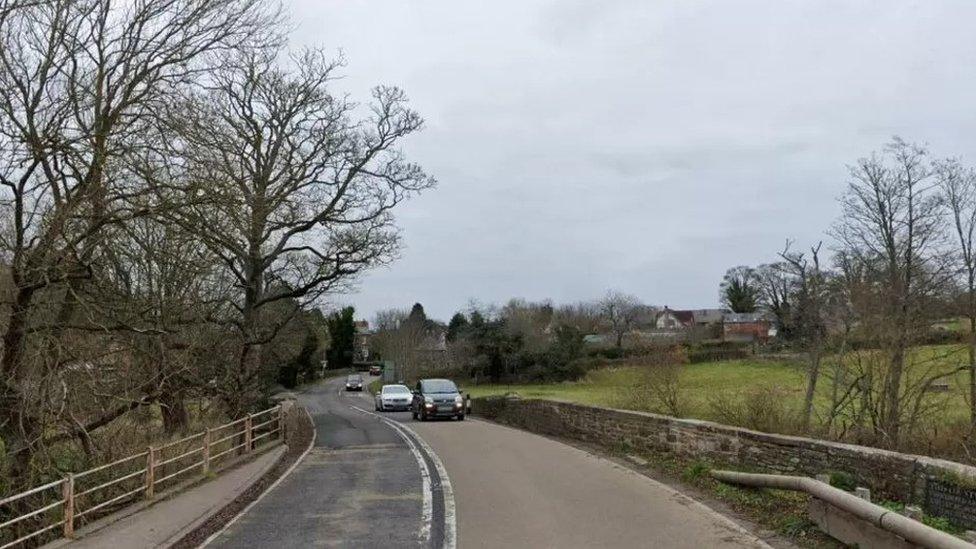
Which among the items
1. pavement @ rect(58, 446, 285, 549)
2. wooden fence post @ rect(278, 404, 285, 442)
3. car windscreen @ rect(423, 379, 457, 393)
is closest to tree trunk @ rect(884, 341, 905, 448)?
pavement @ rect(58, 446, 285, 549)

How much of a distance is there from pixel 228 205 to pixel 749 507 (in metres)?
8.53

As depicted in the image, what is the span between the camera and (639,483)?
1355 centimetres

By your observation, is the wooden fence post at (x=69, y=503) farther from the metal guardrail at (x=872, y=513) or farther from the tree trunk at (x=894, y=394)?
the tree trunk at (x=894, y=394)

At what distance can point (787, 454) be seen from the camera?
1125cm

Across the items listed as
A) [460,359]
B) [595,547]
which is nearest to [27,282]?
[595,547]

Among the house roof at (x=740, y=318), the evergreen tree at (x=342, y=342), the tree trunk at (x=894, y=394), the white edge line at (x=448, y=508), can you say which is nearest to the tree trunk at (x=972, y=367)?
the tree trunk at (x=894, y=394)

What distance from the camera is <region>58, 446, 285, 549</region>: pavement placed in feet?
31.4

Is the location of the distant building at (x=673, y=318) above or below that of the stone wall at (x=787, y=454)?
above

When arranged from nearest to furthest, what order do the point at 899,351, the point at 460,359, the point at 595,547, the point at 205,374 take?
the point at 595,547
the point at 899,351
the point at 205,374
the point at 460,359

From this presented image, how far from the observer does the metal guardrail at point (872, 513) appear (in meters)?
5.82

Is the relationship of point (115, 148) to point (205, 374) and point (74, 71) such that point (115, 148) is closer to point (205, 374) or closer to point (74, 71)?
point (74, 71)

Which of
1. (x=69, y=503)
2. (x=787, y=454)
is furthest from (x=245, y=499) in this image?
(x=787, y=454)

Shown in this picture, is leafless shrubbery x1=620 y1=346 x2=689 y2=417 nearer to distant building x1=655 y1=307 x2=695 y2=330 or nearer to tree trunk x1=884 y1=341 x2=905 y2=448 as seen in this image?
tree trunk x1=884 y1=341 x2=905 y2=448

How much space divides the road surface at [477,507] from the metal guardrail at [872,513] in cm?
79
